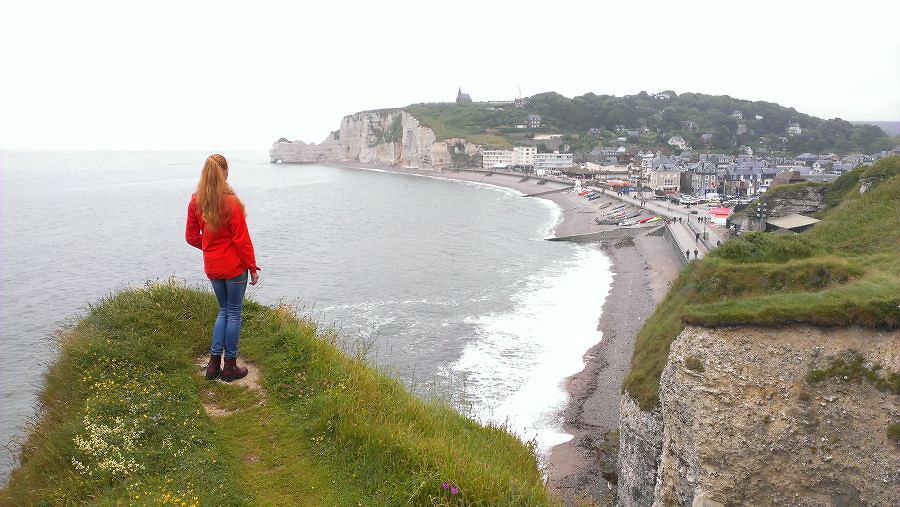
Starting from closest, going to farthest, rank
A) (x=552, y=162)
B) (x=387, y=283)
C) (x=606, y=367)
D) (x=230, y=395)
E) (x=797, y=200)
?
1. (x=230, y=395)
2. (x=606, y=367)
3. (x=797, y=200)
4. (x=387, y=283)
5. (x=552, y=162)

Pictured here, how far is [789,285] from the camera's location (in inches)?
482

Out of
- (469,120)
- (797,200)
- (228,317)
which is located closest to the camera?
(228,317)

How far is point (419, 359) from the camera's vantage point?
907 inches

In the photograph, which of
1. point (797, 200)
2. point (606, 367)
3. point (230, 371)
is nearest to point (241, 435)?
point (230, 371)

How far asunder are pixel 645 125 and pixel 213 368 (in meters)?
189

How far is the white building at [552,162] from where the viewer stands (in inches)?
5084

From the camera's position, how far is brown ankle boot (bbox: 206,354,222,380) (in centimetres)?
637

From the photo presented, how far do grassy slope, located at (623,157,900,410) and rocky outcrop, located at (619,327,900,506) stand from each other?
29 centimetres

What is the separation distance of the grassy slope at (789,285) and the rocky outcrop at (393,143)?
5104 inches

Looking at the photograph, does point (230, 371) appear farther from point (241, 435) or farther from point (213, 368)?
point (241, 435)

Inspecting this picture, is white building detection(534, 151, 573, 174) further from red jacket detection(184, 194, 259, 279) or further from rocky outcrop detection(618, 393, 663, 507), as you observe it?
red jacket detection(184, 194, 259, 279)

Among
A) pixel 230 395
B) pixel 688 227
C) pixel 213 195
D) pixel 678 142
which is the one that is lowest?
pixel 688 227

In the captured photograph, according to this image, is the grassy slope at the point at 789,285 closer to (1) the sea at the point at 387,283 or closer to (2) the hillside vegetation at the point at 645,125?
(1) the sea at the point at 387,283

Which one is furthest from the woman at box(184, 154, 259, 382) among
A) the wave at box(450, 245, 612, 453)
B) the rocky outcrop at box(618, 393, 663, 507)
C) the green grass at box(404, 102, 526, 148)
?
the green grass at box(404, 102, 526, 148)
